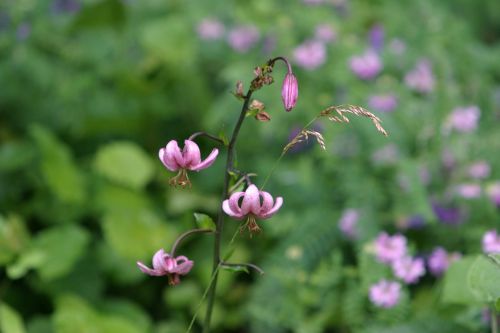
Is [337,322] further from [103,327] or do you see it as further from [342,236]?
[103,327]

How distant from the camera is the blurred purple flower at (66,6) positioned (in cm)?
377

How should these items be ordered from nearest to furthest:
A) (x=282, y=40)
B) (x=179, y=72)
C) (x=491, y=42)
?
(x=282, y=40)
(x=179, y=72)
(x=491, y=42)

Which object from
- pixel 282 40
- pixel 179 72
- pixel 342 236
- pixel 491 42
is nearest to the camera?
pixel 342 236

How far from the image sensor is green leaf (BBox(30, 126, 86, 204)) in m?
2.81

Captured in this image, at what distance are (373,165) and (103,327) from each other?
115cm

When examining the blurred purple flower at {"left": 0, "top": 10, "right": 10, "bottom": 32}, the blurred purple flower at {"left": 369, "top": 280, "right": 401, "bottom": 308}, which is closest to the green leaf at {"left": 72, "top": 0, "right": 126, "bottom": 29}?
the blurred purple flower at {"left": 0, "top": 10, "right": 10, "bottom": 32}

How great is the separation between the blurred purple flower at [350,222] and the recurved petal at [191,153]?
1.34m

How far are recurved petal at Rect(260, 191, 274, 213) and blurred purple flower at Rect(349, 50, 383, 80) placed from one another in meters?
1.87

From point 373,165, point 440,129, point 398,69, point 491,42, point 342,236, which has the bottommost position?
point 342,236

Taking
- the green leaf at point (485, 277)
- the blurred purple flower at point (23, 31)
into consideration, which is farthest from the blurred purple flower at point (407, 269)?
the blurred purple flower at point (23, 31)

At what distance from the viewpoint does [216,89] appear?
3748 mm

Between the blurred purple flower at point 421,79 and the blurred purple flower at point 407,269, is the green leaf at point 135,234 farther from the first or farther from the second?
the blurred purple flower at point 421,79

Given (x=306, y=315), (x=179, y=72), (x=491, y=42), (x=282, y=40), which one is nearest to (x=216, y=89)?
(x=179, y=72)

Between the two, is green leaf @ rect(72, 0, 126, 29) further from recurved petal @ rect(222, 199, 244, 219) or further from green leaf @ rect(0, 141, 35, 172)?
recurved petal @ rect(222, 199, 244, 219)
